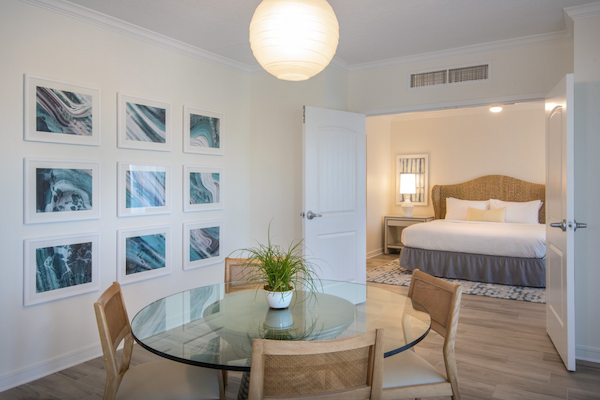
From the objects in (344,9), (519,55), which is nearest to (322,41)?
(344,9)

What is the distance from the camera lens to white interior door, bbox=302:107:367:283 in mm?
4051

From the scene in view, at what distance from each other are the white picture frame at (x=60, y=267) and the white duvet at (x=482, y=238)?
428cm

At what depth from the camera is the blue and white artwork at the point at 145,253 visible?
3.44 m

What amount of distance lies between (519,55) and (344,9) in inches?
69.7

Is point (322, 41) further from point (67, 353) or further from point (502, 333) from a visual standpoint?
point (502, 333)

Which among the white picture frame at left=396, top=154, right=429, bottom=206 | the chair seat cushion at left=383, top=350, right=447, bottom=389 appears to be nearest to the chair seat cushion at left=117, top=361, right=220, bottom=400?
the chair seat cushion at left=383, top=350, right=447, bottom=389

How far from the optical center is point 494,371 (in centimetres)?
294

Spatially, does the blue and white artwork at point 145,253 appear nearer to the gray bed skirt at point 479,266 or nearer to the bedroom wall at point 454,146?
the gray bed skirt at point 479,266

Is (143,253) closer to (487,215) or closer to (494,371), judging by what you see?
(494,371)

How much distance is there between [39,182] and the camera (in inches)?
112

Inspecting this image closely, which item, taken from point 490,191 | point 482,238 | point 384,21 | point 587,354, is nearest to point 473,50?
point 384,21

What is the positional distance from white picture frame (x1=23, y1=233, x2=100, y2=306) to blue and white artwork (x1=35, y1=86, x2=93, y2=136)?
75 cm

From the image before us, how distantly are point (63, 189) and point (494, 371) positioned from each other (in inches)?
126

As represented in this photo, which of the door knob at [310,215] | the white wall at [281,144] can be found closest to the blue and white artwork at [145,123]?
the white wall at [281,144]
